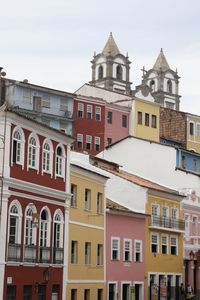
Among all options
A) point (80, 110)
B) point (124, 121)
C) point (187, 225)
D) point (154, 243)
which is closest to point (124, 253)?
point (154, 243)

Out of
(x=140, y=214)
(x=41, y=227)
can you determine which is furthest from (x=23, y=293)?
(x=140, y=214)

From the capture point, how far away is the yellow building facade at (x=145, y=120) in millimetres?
84188

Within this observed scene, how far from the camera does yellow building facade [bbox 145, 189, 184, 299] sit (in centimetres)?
5378

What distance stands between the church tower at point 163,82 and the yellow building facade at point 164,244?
82328 millimetres

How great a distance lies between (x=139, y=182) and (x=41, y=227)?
16.9m

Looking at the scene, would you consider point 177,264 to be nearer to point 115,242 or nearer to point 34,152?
point 115,242

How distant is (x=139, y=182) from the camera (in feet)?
183

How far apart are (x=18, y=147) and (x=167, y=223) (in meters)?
21.4

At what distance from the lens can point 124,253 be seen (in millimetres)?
50688

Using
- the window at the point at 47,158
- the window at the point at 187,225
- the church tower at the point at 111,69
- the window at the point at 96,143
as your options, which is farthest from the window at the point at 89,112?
the church tower at the point at 111,69

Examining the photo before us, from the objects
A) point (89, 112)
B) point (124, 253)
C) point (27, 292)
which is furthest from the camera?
point (89, 112)

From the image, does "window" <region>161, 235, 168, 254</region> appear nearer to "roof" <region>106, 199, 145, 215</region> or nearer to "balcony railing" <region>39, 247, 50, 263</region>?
"roof" <region>106, 199, 145, 215</region>

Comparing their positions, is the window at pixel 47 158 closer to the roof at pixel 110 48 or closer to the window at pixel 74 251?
the window at pixel 74 251

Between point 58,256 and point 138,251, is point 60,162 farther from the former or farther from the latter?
point 138,251
